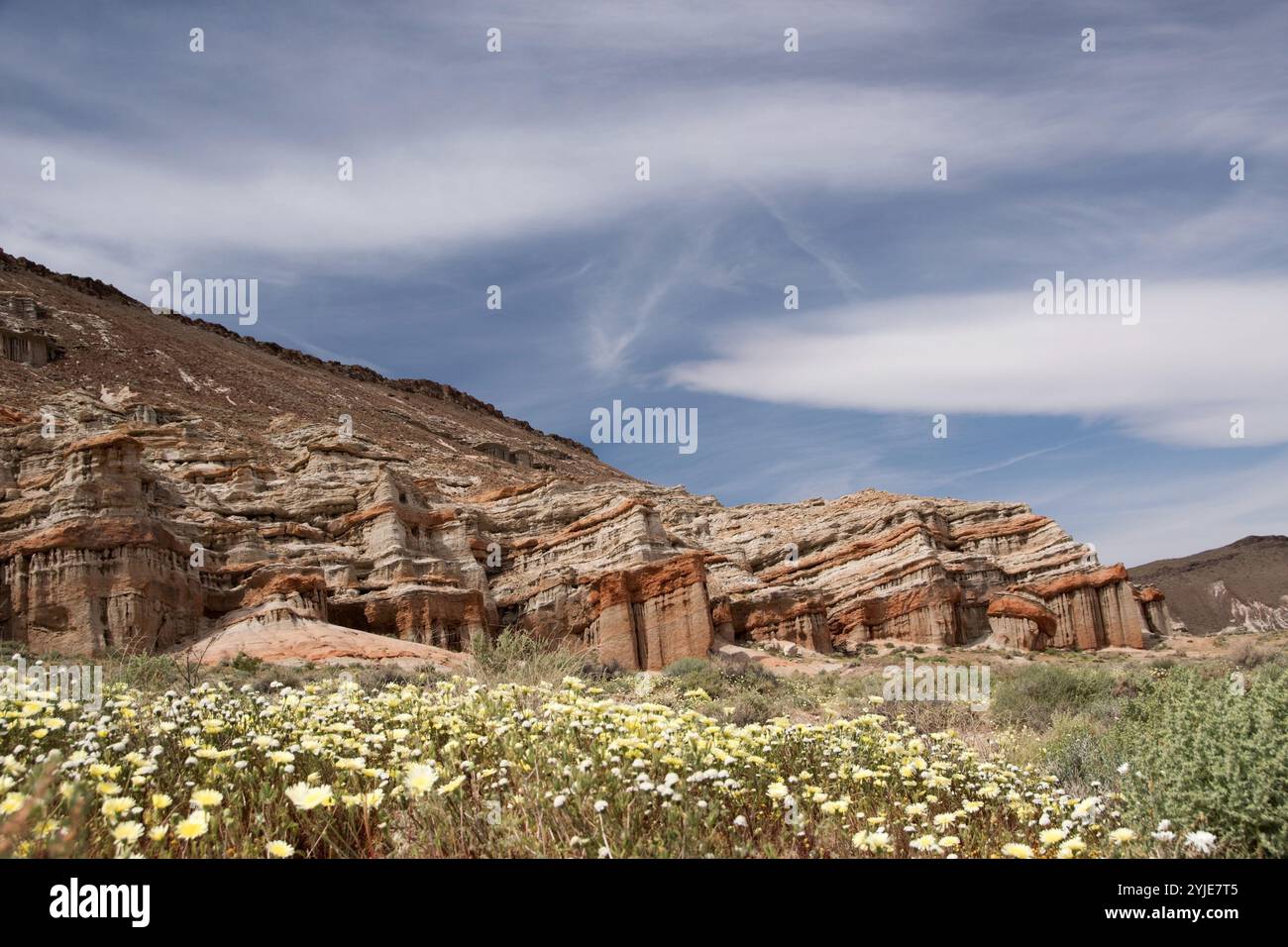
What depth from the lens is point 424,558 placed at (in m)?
35.9

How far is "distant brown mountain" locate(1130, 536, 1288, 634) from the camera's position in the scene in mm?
86875

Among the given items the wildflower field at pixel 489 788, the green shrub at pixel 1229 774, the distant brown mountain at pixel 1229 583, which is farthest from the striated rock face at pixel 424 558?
the distant brown mountain at pixel 1229 583

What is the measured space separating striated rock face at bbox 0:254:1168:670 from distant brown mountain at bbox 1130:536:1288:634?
133 ft

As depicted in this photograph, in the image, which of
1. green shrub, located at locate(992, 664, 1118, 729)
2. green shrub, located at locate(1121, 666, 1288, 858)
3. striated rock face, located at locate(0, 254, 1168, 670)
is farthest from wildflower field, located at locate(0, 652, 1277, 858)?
striated rock face, located at locate(0, 254, 1168, 670)

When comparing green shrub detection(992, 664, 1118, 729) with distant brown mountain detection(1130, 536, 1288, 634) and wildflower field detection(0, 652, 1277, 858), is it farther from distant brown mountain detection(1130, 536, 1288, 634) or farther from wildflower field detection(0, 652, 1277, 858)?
distant brown mountain detection(1130, 536, 1288, 634)

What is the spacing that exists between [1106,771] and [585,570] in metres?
31.9

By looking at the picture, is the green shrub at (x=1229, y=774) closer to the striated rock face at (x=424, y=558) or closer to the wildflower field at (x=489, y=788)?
the wildflower field at (x=489, y=788)

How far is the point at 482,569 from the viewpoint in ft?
125

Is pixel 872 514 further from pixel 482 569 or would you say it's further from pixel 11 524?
pixel 11 524

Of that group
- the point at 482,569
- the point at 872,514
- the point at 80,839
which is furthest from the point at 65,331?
the point at 80,839

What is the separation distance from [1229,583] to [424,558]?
99331mm

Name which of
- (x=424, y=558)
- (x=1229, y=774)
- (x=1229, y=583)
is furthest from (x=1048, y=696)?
(x=1229, y=583)

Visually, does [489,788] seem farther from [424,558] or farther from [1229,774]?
[424,558]
